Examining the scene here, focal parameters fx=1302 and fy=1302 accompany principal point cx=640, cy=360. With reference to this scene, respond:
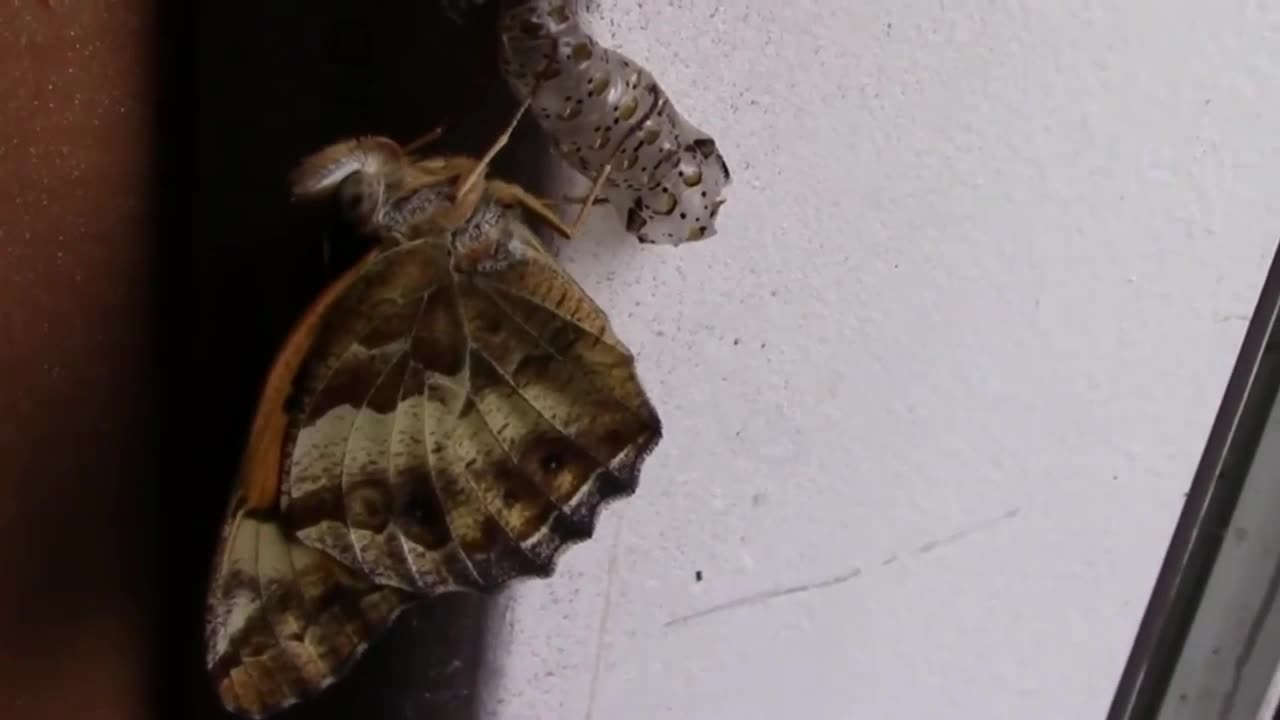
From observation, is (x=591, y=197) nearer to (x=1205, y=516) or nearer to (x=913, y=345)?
(x=913, y=345)

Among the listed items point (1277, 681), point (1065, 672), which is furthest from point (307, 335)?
point (1277, 681)

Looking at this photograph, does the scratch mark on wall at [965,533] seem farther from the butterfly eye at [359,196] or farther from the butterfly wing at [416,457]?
the butterfly eye at [359,196]

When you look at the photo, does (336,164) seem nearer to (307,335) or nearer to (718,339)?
(307,335)

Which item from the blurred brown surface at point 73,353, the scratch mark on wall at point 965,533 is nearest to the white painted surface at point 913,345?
the scratch mark on wall at point 965,533

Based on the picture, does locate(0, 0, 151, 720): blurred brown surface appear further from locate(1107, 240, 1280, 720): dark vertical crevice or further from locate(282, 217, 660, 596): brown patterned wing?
locate(1107, 240, 1280, 720): dark vertical crevice

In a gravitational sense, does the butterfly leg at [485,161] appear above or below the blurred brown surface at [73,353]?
above

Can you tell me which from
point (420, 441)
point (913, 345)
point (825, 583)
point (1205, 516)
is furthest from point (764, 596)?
point (1205, 516)
